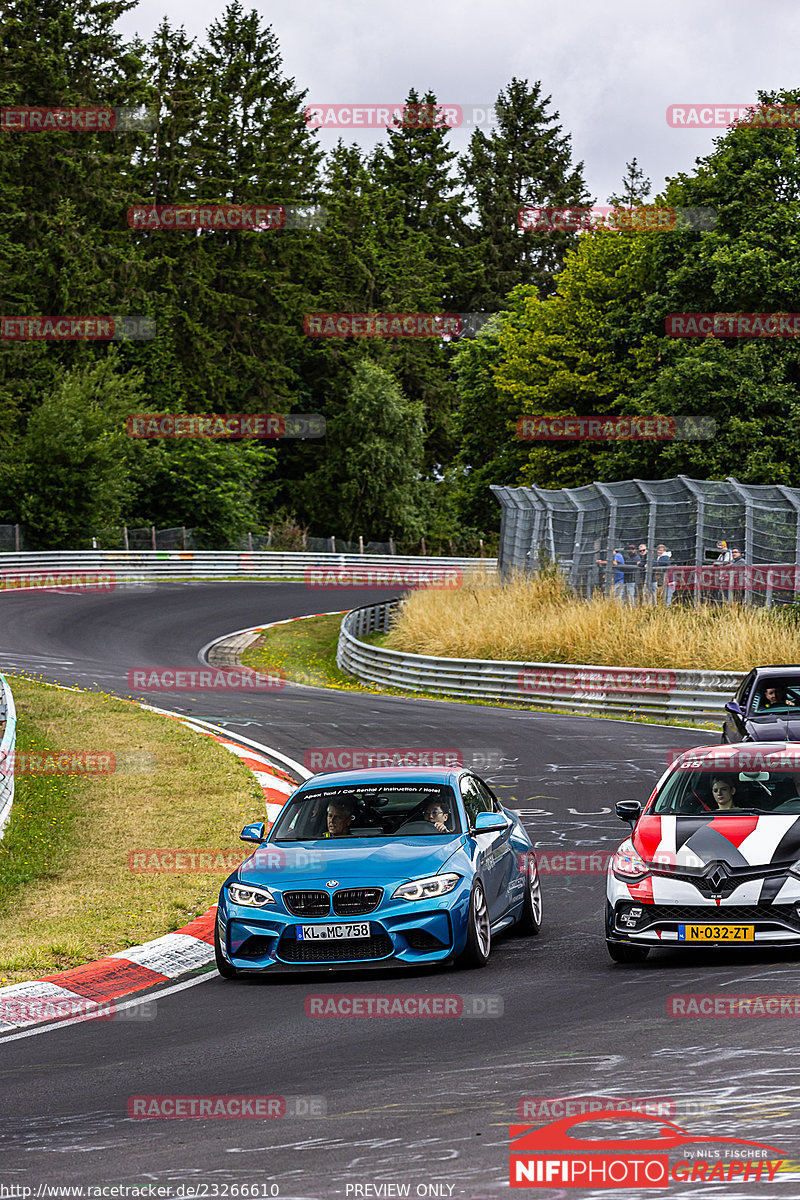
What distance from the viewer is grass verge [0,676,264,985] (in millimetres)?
11359

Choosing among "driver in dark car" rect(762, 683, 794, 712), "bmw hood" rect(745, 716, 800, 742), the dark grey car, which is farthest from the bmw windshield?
"driver in dark car" rect(762, 683, 794, 712)

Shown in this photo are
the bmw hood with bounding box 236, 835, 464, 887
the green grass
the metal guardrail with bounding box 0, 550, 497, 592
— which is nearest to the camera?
the bmw hood with bounding box 236, 835, 464, 887

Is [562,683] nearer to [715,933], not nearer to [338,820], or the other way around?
[338,820]

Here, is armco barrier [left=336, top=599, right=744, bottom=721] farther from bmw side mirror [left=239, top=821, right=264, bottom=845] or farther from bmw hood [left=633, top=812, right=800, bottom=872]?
bmw side mirror [left=239, top=821, right=264, bottom=845]

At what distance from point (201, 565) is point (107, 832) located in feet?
146

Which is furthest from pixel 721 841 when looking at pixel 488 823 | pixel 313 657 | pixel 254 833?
pixel 313 657

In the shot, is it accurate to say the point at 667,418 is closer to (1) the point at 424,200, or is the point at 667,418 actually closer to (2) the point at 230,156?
(2) the point at 230,156

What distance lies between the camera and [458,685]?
1228 inches

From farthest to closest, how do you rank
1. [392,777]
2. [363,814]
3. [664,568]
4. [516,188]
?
[516,188]
[664,568]
[392,777]
[363,814]

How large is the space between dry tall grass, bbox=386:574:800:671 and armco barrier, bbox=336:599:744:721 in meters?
0.91

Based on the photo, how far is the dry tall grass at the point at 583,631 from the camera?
27297 mm

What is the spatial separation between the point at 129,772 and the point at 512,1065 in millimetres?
13151

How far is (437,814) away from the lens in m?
10.6

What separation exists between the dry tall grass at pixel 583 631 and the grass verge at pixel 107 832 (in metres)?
8.96
